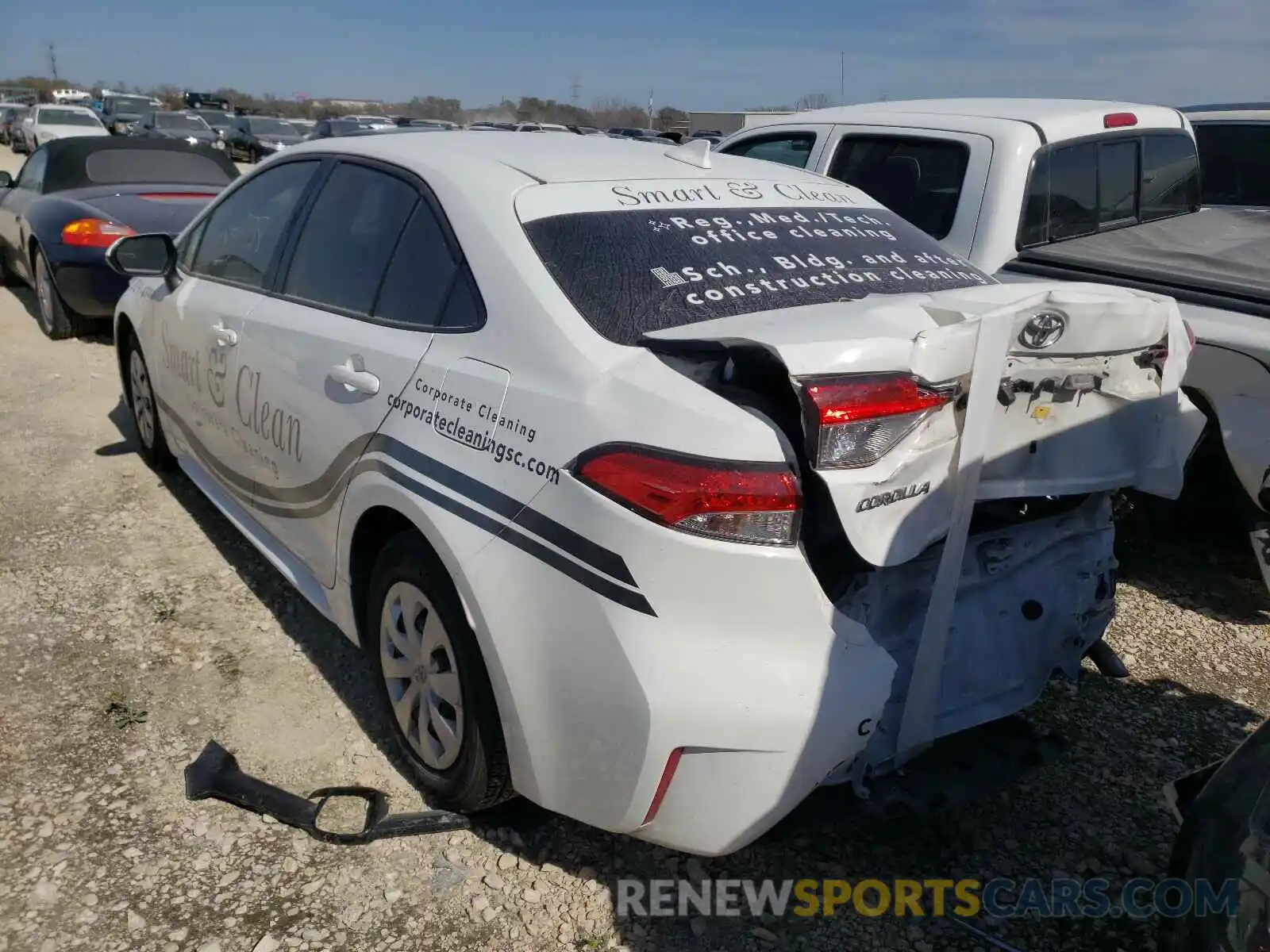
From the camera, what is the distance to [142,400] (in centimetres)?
481

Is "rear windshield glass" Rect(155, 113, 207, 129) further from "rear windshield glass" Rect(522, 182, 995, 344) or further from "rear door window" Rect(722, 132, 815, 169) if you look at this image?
"rear windshield glass" Rect(522, 182, 995, 344)

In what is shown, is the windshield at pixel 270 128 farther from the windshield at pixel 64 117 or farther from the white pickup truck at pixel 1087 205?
the white pickup truck at pixel 1087 205

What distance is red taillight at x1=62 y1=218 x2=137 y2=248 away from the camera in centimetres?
707

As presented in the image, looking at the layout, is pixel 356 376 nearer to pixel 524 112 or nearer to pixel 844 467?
pixel 844 467

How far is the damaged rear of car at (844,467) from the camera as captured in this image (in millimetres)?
1938

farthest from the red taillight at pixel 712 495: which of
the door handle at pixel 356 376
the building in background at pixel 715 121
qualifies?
the building in background at pixel 715 121

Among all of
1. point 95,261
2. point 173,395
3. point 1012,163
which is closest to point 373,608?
point 173,395

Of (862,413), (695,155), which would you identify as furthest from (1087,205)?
(862,413)

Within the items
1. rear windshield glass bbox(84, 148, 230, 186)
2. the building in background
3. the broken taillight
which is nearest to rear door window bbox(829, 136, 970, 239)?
the broken taillight

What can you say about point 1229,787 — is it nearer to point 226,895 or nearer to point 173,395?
point 226,895

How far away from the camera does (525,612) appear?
6.95 feet

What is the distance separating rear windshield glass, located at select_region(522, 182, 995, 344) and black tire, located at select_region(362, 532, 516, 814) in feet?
2.46

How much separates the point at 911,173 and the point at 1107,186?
3.42 feet

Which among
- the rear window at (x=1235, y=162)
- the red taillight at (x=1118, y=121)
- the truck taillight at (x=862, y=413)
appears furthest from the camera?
the rear window at (x=1235, y=162)
